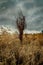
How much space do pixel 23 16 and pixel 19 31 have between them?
1.74m

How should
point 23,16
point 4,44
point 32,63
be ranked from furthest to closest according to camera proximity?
1. point 23,16
2. point 4,44
3. point 32,63

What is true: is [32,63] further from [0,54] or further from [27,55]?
[0,54]

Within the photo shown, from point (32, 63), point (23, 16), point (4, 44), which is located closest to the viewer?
point (32, 63)

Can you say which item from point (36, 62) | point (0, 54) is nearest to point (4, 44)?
point (0, 54)

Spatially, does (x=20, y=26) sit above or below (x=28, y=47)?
above

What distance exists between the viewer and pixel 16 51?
2600 centimetres

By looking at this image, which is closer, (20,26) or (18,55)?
(18,55)

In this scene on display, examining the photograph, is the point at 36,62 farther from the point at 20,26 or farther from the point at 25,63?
the point at 20,26

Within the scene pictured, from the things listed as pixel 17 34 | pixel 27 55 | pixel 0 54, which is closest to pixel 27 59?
pixel 27 55

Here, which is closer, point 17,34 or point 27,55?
point 27,55

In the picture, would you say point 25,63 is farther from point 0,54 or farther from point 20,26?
point 20,26

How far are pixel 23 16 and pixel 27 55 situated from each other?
6.49 m

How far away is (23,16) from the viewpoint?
31.1 metres

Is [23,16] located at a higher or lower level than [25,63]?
higher
